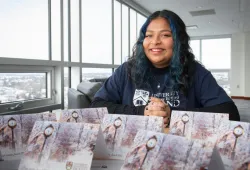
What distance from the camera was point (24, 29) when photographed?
2688mm

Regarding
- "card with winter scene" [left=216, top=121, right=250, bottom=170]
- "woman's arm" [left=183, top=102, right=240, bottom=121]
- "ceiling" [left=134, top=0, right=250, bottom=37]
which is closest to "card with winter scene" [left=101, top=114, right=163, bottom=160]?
"card with winter scene" [left=216, top=121, right=250, bottom=170]

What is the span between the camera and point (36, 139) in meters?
0.69

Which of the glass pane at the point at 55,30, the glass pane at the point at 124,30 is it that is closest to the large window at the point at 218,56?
the glass pane at the point at 124,30

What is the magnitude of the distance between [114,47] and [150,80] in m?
3.58

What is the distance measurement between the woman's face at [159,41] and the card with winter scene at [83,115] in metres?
0.51

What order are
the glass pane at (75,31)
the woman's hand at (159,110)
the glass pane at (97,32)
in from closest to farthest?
the woman's hand at (159,110) < the glass pane at (75,31) < the glass pane at (97,32)

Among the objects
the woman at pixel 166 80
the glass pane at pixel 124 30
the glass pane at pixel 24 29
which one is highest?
the glass pane at pixel 124 30

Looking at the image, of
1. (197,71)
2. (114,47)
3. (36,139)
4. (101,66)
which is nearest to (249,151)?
(36,139)

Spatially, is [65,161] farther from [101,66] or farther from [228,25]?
[228,25]

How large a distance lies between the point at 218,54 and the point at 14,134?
10.5 meters

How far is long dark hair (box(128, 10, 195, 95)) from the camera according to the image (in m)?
1.26

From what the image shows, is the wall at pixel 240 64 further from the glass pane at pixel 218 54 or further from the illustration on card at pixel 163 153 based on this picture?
the illustration on card at pixel 163 153

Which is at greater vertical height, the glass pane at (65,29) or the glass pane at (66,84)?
the glass pane at (65,29)

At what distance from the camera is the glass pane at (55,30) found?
307 centimetres
